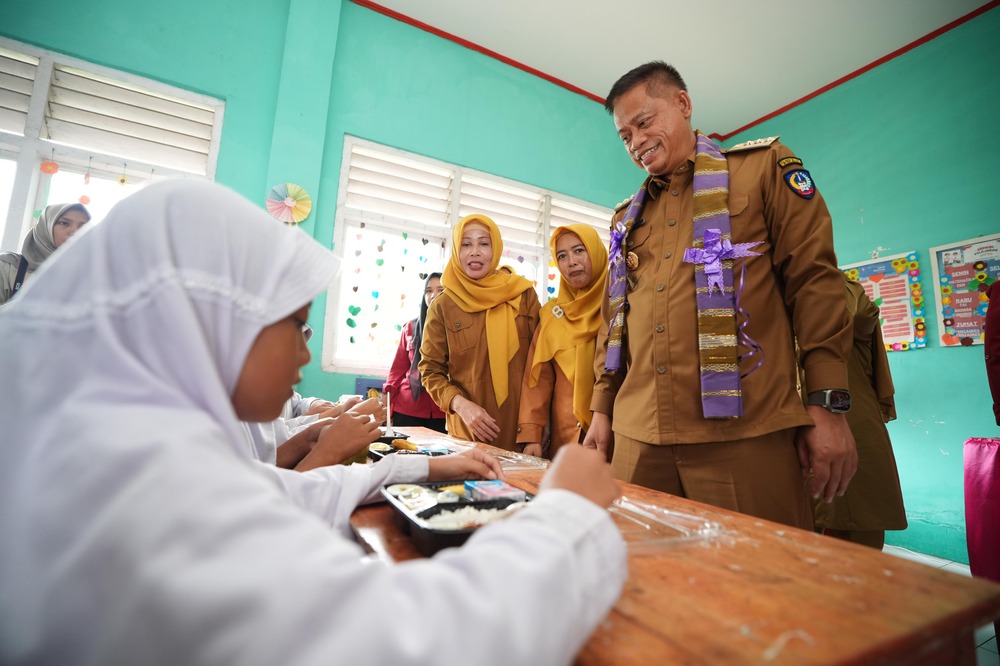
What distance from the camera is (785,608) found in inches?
18.6

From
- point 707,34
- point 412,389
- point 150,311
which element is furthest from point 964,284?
point 150,311

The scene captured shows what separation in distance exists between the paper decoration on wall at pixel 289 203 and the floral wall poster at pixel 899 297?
3.88 metres

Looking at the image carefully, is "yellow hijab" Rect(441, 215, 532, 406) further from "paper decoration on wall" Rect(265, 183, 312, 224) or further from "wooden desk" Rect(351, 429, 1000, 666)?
"wooden desk" Rect(351, 429, 1000, 666)

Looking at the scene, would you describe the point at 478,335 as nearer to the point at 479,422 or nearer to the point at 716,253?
the point at 479,422

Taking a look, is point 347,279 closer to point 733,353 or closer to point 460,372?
point 460,372

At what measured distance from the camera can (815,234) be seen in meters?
1.24

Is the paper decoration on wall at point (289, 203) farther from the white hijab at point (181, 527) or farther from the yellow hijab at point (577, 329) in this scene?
the white hijab at point (181, 527)

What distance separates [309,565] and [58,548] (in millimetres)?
209

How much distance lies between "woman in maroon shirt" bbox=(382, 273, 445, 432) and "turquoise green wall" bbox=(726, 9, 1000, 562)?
11.3ft

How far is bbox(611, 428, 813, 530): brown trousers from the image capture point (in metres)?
1.17

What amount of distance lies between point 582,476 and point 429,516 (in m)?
0.27

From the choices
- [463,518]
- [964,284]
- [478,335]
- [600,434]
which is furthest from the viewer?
[964,284]

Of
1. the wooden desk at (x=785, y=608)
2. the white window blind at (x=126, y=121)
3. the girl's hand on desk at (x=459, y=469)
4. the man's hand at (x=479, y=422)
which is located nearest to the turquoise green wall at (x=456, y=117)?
the white window blind at (x=126, y=121)

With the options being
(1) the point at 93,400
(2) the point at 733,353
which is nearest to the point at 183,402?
(1) the point at 93,400
